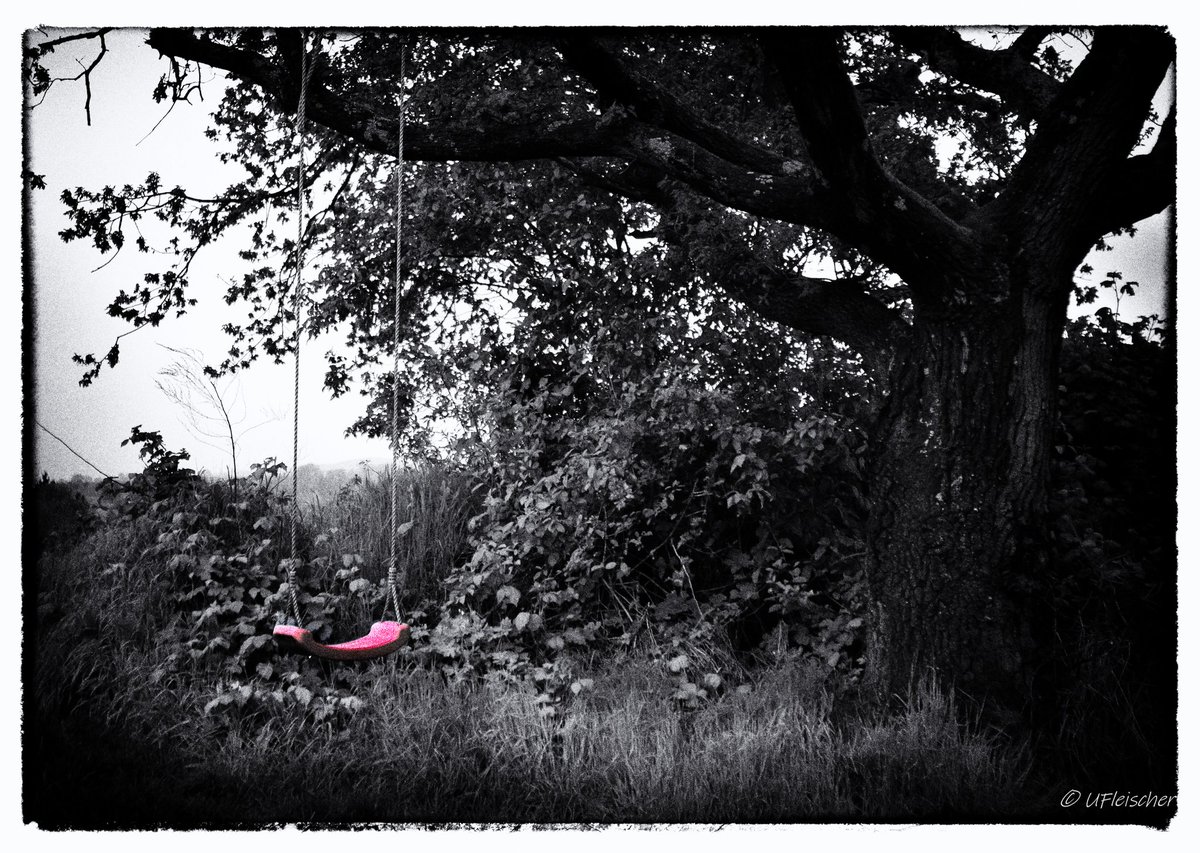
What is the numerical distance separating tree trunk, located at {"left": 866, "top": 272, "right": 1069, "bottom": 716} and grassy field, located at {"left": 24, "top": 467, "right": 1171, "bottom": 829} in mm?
249

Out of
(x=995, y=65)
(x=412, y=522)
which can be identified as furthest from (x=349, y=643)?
(x=995, y=65)

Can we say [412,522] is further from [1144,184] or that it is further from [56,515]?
[1144,184]

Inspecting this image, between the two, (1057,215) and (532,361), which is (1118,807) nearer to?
(1057,215)

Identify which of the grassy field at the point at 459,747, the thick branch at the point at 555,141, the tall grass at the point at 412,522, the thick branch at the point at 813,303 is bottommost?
the grassy field at the point at 459,747

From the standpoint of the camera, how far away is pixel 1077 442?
207 inches

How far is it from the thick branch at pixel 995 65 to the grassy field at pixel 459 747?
3297mm

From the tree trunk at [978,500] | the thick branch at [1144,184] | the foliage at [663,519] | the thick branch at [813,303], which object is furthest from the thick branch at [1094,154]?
the foliage at [663,519]

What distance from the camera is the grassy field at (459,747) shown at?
334 centimetres

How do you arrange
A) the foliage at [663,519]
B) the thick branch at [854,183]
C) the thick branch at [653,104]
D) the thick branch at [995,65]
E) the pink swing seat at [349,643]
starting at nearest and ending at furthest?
the pink swing seat at [349,643], the thick branch at [854,183], the thick branch at [653,104], the thick branch at [995,65], the foliage at [663,519]

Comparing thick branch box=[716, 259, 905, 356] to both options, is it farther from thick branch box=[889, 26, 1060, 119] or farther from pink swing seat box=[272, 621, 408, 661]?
pink swing seat box=[272, 621, 408, 661]

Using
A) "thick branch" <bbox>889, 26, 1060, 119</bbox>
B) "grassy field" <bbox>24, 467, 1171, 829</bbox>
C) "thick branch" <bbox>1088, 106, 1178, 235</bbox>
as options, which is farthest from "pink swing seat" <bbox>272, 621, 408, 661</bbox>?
"thick branch" <bbox>889, 26, 1060, 119</bbox>

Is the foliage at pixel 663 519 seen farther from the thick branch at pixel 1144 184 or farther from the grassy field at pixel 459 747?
the thick branch at pixel 1144 184

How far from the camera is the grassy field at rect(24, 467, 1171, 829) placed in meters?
3.34

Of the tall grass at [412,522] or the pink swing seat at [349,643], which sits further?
Answer: the tall grass at [412,522]
